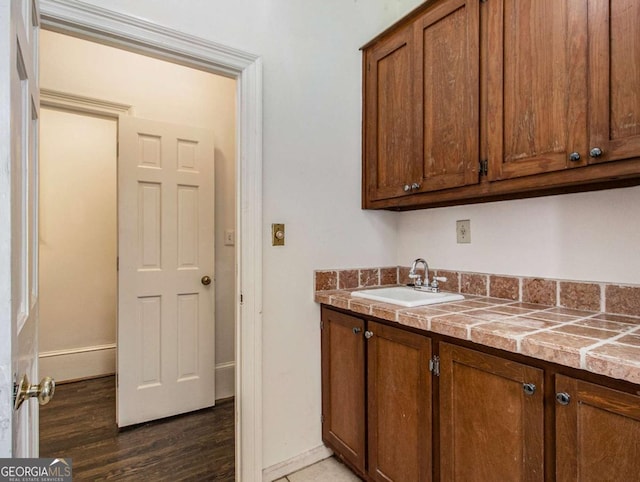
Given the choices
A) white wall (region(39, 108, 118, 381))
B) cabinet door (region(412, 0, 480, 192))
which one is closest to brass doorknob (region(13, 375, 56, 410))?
cabinet door (region(412, 0, 480, 192))

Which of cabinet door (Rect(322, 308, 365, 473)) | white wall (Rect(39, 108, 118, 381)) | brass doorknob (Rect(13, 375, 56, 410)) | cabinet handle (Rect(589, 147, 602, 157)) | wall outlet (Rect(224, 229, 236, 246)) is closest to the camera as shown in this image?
brass doorknob (Rect(13, 375, 56, 410))

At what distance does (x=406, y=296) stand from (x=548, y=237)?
2.32ft

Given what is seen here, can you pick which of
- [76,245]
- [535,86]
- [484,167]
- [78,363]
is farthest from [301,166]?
[78,363]

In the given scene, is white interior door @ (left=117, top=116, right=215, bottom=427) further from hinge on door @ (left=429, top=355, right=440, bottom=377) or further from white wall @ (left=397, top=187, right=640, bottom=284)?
hinge on door @ (left=429, top=355, right=440, bottom=377)

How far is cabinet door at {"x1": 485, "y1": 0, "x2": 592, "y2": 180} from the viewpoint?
43.2 inches

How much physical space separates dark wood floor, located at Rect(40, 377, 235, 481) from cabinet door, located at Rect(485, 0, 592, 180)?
78.3 inches

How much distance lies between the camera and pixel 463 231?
176 centimetres

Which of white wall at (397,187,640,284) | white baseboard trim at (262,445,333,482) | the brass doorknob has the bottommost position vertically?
white baseboard trim at (262,445,333,482)

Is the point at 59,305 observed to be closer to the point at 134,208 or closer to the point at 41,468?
the point at 134,208

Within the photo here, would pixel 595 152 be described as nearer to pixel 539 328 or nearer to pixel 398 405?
pixel 539 328

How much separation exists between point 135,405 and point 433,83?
8.33ft

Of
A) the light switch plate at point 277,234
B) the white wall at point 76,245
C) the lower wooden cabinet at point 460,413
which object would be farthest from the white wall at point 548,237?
the white wall at point 76,245

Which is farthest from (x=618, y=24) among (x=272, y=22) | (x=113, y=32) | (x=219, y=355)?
(x=219, y=355)

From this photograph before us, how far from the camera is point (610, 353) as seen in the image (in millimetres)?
781
